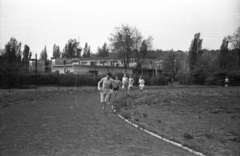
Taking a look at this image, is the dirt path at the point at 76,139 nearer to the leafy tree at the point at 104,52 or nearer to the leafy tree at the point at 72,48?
the leafy tree at the point at 72,48

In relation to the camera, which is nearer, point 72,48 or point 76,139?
point 76,139

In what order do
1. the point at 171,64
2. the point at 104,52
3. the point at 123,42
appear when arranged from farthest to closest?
the point at 104,52, the point at 171,64, the point at 123,42

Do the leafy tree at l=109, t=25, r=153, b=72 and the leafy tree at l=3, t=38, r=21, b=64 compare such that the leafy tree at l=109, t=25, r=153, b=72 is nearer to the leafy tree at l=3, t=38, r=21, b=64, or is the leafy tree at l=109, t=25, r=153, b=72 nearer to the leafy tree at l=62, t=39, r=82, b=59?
the leafy tree at l=3, t=38, r=21, b=64

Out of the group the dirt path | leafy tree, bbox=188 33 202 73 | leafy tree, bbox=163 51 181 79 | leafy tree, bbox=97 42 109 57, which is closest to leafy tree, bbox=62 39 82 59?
leafy tree, bbox=97 42 109 57

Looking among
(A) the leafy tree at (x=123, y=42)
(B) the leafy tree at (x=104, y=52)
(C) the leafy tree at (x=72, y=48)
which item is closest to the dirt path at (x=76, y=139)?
(A) the leafy tree at (x=123, y=42)

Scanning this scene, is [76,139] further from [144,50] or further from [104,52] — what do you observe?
[104,52]

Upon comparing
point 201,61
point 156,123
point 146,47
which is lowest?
point 156,123

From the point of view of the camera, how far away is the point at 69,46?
96.8 metres

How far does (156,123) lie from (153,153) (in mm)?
4160

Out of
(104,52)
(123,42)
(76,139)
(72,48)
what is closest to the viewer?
(76,139)

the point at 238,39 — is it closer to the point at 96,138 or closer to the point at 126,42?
the point at 126,42

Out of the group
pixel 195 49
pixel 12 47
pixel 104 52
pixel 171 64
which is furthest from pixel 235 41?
pixel 104 52

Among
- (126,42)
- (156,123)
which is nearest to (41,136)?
(156,123)

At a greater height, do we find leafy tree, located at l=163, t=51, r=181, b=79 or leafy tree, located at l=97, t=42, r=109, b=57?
leafy tree, located at l=97, t=42, r=109, b=57
